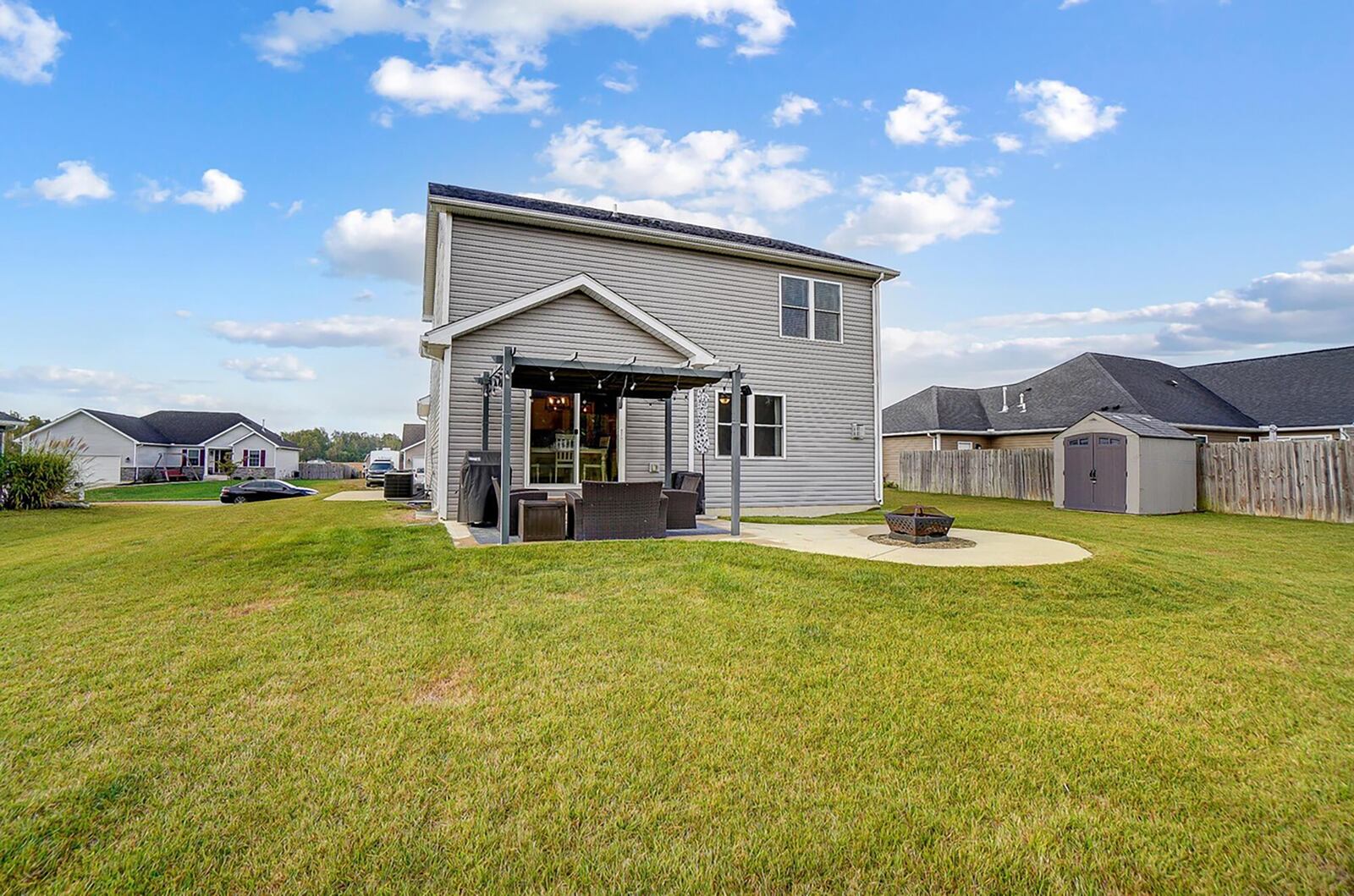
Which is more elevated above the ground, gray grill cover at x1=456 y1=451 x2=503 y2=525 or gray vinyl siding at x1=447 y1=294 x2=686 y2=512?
gray vinyl siding at x1=447 y1=294 x2=686 y2=512

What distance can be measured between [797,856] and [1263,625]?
500 cm

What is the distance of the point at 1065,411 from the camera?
2262cm

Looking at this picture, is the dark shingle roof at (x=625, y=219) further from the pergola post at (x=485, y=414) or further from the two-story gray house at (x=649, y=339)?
the pergola post at (x=485, y=414)

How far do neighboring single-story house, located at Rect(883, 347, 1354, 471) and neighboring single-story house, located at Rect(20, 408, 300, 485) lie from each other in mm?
45771

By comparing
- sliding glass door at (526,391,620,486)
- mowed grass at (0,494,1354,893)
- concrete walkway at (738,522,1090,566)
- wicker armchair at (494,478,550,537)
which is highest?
sliding glass door at (526,391,620,486)

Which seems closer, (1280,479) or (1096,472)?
(1280,479)

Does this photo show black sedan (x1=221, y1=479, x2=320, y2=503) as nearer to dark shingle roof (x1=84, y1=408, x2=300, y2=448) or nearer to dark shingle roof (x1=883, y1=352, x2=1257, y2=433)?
dark shingle roof (x1=84, y1=408, x2=300, y2=448)

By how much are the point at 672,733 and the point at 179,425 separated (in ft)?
194

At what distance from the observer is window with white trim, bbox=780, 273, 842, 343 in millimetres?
13461

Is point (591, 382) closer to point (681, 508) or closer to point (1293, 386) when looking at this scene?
Answer: point (681, 508)

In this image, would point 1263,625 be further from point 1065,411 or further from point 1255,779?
point 1065,411

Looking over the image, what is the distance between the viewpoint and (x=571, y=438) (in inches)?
412

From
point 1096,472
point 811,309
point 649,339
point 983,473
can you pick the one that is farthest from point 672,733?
point 983,473

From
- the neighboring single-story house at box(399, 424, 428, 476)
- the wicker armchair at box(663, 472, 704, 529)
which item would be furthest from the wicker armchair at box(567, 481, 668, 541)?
the neighboring single-story house at box(399, 424, 428, 476)
